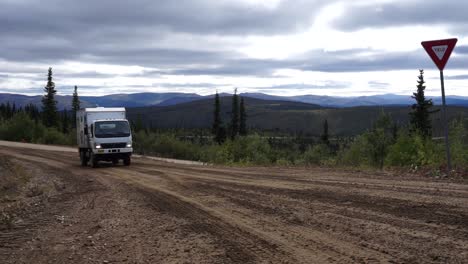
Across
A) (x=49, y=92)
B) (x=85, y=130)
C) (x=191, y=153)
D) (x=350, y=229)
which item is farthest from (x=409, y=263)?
(x=49, y=92)

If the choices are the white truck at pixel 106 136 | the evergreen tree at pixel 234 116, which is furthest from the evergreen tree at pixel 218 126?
the white truck at pixel 106 136

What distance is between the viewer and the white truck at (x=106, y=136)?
84.6 feet

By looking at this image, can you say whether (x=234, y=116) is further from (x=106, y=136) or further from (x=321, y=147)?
(x=106, y=136)

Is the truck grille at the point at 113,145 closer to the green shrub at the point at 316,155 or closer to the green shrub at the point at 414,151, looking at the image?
the green shrub at the point at 316,155

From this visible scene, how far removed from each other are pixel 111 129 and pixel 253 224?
1892 centimetres

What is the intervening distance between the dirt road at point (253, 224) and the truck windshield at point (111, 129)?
37.7ft

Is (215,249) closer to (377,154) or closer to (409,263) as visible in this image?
(409,263)

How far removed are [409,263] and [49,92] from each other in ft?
309

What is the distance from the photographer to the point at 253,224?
8609mm

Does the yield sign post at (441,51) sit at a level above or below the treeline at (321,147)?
above

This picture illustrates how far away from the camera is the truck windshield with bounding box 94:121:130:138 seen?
25947 millimetres

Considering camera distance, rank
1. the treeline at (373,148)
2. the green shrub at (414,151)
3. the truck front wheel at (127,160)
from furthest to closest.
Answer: the truck front wheel at (127,160) < the treeline at (373,148) < the green shrub at (414,151)

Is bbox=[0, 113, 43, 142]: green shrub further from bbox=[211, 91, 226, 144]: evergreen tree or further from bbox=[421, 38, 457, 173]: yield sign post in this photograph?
bbox=[421, 38, 457, 173]: yield sign post

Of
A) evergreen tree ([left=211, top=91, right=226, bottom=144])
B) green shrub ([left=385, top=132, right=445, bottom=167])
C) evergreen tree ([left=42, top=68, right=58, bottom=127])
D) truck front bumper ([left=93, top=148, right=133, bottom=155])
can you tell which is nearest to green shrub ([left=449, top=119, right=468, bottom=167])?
green shrub ([left=385, top=132, right=445, bottom=167])
